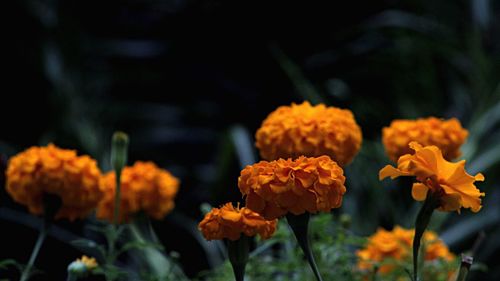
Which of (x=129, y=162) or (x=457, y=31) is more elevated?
(x=457, y=31)

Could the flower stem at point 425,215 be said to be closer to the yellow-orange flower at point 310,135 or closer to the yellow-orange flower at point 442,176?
the yellow-orange flower at point 442,176

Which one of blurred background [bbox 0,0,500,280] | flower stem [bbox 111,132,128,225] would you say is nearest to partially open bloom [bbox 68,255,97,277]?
flower stem [bbox 111,132,128,225]

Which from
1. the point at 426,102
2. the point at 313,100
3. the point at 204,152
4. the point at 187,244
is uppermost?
the point at 204,152

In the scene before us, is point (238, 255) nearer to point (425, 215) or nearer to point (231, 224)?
point (231, 224)

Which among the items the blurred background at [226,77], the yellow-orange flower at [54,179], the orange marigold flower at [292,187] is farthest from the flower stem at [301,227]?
the blurred background at [226,77]

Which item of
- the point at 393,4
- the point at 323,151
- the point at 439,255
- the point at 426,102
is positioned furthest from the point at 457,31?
the point at 323,151

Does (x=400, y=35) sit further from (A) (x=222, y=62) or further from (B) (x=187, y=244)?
(B) (x=187, y=244)

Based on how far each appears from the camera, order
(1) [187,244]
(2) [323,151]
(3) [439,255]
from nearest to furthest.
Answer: (2) [323,151] < (3) [439,255] < (1) [187,244]

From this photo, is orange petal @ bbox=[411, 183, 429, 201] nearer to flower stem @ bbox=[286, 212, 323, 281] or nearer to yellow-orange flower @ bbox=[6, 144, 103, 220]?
flower stem @ bbox=[286, 212, 323, 281]
